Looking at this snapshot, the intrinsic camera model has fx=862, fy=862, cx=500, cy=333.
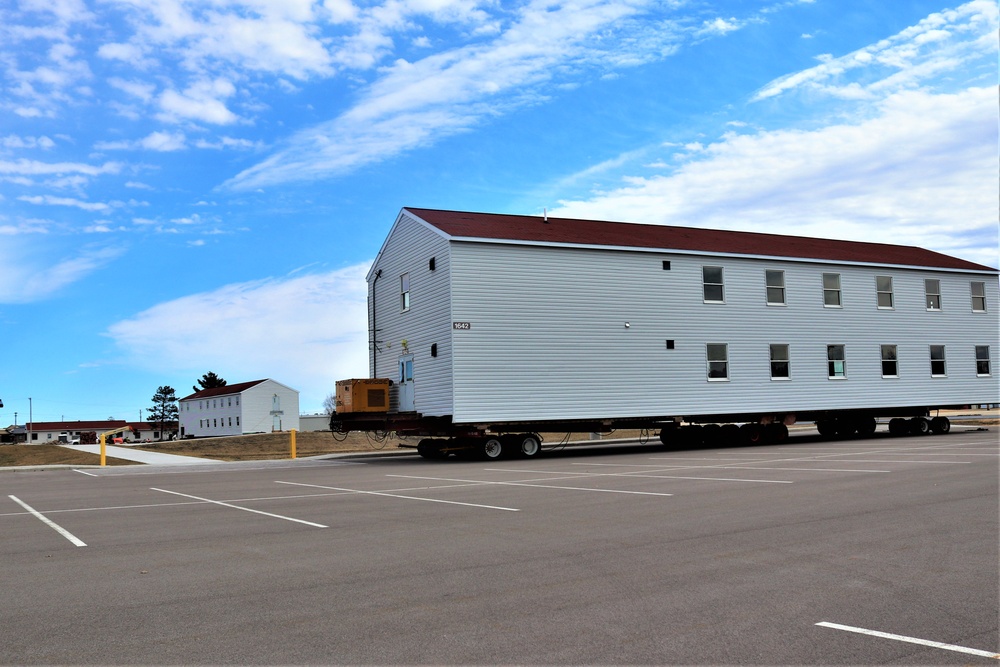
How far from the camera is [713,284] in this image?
31.4 meters

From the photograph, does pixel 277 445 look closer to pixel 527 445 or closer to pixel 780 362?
pixel 527 445

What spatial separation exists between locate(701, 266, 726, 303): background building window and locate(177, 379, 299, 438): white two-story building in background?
62.0 metres

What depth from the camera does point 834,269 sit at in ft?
111

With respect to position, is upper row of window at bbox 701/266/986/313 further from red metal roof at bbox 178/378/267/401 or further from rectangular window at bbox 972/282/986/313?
red metal roof at bbox 178/378/267/401

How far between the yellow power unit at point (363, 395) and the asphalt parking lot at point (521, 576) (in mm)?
12683

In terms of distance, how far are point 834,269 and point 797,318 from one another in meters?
2.74

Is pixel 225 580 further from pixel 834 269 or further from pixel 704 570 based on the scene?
pixel 834 269

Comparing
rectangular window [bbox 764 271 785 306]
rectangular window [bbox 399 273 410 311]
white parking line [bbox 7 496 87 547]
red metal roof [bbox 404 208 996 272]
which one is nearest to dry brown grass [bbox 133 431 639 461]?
rectangular window [bbox 399 273 410 311]

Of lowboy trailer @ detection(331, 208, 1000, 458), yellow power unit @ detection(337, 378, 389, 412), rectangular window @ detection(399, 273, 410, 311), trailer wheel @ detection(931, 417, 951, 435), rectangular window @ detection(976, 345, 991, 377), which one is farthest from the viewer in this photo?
rectangular window @ detection(976, 345, 991, 377)

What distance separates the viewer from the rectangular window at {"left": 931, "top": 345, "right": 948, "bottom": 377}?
3597cm

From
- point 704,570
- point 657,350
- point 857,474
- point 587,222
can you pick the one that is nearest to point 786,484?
point 857,474

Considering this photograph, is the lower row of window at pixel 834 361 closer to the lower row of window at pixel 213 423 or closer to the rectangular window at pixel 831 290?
the rectangular window at pixel 831 290

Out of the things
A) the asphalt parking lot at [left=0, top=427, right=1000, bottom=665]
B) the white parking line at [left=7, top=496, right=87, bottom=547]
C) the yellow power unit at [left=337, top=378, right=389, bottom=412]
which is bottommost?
the asphalt parking lot at [left=0, top=427, right=1000, bottom=665]

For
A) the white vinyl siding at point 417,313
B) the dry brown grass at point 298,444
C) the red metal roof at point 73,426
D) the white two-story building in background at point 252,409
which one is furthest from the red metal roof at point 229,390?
the white vinyl siding at point 417,313
